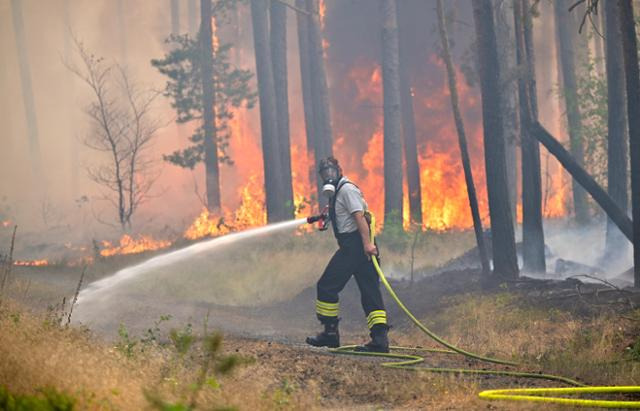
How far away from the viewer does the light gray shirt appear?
31.0ft

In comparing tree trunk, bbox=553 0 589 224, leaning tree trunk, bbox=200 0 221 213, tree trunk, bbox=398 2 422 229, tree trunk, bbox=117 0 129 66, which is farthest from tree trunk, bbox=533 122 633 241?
tree trunk, bbox=117 0 129 66

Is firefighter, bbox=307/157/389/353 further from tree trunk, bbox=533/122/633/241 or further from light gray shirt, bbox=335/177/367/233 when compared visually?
tree trunk, bbox=533/122/633/241

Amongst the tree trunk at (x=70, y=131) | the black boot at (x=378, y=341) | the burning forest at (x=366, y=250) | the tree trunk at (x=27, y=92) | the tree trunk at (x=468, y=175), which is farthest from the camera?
the tree trunk at (x=70, y=131)

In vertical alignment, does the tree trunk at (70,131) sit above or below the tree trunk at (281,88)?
above

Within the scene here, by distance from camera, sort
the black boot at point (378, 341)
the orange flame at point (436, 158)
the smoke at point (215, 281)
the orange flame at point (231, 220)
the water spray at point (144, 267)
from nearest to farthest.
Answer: the black boot at point (378, 341) < the smoke at point (215, 281) < the water spray at point (144, 267) < the orange flame at point (231, 220) < the orange flame at point (436, 158)

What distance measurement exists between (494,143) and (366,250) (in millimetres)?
6167

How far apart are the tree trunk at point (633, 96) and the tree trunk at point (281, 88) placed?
40.6 feet

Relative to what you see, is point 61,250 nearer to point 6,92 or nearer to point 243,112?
point 243,112

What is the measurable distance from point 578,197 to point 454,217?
4475 mm

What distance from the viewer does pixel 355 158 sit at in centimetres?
3050

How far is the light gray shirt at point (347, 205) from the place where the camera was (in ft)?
31.0

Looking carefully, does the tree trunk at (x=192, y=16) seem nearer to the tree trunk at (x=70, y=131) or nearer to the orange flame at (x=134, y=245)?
the tree trunk at (x=70, y=131)

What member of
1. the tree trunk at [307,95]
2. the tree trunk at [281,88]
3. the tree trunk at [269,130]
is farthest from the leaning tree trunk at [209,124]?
the tree trunk at [269,130]

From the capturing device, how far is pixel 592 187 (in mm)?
13336
